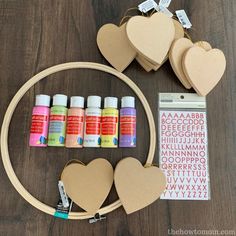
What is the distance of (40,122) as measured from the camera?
625 millimetres

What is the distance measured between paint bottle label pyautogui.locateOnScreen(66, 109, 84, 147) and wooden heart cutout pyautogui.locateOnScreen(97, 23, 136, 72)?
175 millimetres

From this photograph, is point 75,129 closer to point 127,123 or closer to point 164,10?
point 127,123

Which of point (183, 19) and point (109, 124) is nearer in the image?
point (109, 124)

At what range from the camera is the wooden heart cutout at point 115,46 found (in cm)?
66

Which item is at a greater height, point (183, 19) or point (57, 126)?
point (183, 19)

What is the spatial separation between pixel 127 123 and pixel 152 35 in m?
0.25

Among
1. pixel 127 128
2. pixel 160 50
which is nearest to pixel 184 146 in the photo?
pixel 127 128

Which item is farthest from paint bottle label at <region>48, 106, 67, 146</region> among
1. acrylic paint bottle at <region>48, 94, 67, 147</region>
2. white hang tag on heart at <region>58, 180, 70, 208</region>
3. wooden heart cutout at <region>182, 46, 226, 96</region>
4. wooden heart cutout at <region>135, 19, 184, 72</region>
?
wooden heart cutout at <region>182, 46, 226, 96</region>

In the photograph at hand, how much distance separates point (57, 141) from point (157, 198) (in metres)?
0.30

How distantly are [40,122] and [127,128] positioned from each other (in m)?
0.23

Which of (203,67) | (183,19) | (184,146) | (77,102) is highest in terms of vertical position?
(183,19)

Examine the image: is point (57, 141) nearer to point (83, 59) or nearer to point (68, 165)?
point (68, 165)

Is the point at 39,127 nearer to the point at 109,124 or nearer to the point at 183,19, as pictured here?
the point at 109,124

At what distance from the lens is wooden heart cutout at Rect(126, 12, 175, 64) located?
24.9 inches
